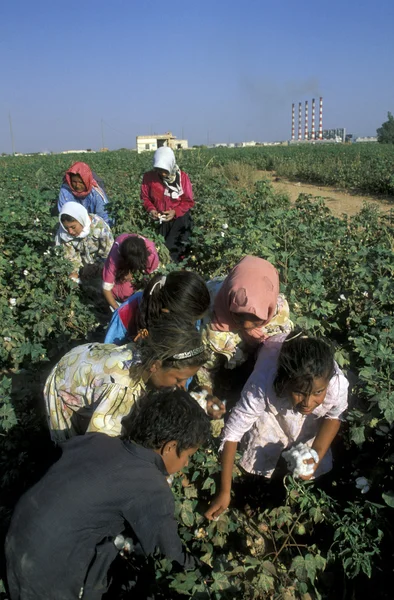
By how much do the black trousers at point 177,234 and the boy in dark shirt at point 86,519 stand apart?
11.1ft

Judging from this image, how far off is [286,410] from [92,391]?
86cm

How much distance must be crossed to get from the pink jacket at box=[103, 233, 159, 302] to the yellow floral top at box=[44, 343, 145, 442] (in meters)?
1.27

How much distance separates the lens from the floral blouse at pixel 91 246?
4.11m

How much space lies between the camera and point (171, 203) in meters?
4.80

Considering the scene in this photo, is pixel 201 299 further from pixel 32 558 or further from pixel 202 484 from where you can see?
pixel 32 558

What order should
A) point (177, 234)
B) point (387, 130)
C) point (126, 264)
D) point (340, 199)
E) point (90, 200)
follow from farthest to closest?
point (387, 130) → point (340, 199) → point (177, 234) → point (90, 200) → point (126, 264)

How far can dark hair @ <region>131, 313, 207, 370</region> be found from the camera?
192cm

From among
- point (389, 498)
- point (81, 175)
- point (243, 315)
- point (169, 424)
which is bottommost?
point (389, 498)

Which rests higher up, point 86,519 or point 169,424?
point 169,424

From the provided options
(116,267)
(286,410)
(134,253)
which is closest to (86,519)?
(286,410)

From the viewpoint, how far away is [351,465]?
7.42ft

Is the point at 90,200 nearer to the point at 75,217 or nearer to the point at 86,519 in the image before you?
the point at 75,217

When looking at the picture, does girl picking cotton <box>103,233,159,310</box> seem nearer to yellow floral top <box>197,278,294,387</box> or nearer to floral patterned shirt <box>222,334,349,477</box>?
yellow floral top <box>197,278,294,387</box>

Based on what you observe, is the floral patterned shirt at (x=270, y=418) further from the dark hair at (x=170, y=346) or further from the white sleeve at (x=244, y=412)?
the dark hair at (x=170, y=346)
